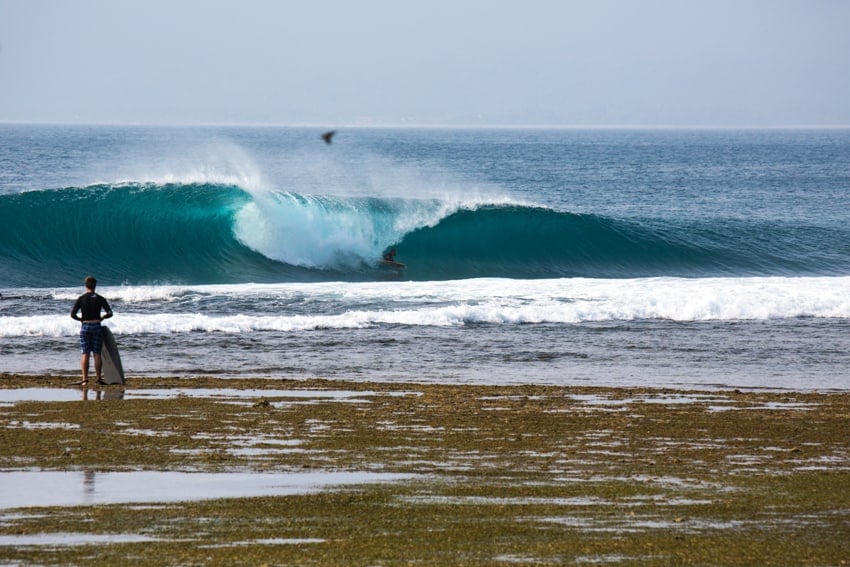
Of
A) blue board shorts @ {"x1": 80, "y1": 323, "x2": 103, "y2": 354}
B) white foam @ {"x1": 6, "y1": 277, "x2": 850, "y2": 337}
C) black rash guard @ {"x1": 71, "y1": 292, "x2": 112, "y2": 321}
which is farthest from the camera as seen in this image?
white foam @ {"x1": 6, "y1": 277, "x2": 850, "y2": 337}

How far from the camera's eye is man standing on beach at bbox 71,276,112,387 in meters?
13.8

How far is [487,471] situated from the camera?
885 cm

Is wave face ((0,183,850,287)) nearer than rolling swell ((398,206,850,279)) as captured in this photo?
Yes

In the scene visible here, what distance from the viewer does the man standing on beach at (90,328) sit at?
13820 millimetres

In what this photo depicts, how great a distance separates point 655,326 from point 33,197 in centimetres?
1972

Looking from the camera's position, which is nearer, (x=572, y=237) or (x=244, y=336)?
(x=244, y=336)

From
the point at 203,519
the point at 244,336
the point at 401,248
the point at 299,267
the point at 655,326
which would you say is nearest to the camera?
the point at 203,519

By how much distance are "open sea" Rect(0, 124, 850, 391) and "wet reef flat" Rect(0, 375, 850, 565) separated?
2.82m

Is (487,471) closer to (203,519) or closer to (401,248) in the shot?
(203,519)

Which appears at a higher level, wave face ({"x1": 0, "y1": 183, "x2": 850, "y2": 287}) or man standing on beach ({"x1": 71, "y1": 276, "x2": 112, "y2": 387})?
wave face ({"x1": 0, "y1": 183, "x2": 850, "y2": 287})

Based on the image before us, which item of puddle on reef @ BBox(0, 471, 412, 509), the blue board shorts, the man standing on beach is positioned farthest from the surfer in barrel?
puddle on reef @ BBox(0, 471, 412, 509)

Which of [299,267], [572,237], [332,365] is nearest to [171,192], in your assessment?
[299,267]

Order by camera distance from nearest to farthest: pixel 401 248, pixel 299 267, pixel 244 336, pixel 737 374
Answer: pixel 737 374 → pixel 244 336 → pixel 299 267 → pixel 401 248

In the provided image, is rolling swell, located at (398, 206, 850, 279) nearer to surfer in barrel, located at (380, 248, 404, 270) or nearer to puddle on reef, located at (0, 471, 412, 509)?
surfer in barrel, located at (380, 248, 404, 270)
